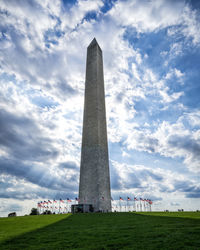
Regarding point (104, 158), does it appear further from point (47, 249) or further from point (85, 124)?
point (47, 249)

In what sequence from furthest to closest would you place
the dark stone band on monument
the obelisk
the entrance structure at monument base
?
the obelisk
the dark stone band on monument
the entrance structure at monument base

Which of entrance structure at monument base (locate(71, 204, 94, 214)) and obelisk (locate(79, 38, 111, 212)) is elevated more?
obelisk (locate(79, 38, 111, 212))

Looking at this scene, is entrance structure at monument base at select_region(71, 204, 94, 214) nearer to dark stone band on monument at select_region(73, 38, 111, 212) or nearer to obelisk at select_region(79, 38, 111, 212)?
dark stone band on monument at select_region(73, 38, 111, 212)

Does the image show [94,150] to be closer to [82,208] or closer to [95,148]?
[95,148]

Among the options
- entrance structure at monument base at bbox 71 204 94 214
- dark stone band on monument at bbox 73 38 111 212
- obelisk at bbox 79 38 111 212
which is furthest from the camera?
obelisk at bbox 79 38 111 212

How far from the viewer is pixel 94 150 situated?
41.8 metres

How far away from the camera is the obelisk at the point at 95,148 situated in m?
39.1

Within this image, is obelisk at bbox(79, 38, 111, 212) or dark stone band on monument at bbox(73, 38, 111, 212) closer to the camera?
dark stone band on monument at bbox(73, 38, 111, 212)

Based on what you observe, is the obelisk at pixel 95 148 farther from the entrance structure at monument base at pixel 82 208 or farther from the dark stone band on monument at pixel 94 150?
the entrance structure at monument base at pixel 82 208

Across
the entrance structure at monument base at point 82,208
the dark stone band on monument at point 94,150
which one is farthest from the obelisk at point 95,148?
the entrance structure at monument base at point 82,208

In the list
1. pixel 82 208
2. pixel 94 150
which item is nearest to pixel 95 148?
pixel 94 150

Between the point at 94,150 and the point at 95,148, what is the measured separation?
0.45 meters

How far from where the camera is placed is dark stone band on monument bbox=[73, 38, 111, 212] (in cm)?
3878

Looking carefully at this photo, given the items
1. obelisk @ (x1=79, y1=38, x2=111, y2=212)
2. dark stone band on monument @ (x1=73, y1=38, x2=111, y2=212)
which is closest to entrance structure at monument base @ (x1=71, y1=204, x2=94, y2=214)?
dark stone band on monument @ (x1=73, y1=38, x2=111, y2=212)
